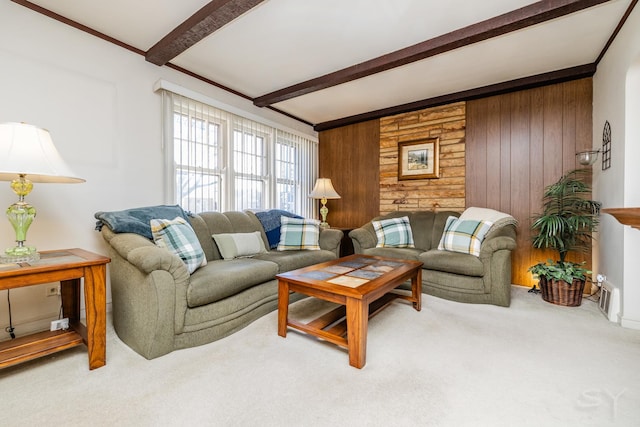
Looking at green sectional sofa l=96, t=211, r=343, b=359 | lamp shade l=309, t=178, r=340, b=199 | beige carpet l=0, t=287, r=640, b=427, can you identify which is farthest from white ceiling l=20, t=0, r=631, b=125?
beige carpet l=0, t=287, r=640, b=427

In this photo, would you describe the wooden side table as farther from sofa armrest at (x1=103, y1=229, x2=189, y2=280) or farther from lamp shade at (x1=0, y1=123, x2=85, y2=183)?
lamp shade at (x1=0, y1=123, x2=85, y2=183)

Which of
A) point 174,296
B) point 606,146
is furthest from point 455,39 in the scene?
point 174,296

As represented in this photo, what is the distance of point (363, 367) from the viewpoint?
1.62 metres

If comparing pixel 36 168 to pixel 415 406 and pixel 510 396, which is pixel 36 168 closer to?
pixel 415 406

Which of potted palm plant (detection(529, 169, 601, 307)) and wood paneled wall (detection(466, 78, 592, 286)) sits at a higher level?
wood paneled wall (detection(466, 78, 592, 286))

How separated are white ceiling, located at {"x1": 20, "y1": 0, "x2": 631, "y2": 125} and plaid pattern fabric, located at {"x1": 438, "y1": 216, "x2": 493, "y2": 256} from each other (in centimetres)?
165

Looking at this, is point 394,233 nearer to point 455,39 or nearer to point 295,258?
point 295,258

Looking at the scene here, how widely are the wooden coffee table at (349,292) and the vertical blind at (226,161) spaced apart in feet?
5.66

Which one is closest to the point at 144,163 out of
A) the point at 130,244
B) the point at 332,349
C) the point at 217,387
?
the point at 130,244

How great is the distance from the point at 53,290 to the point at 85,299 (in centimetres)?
102

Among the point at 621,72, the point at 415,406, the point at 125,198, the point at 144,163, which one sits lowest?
the point at 415,406

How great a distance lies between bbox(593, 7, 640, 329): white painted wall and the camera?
210 centimetres

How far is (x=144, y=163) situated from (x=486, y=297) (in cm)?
347

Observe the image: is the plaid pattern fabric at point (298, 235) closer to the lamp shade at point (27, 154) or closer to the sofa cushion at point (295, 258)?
the sofa cushion at point (295, 258)
